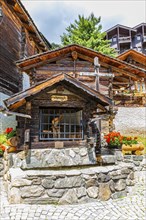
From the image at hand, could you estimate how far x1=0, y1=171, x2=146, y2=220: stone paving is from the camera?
4852 millimetres

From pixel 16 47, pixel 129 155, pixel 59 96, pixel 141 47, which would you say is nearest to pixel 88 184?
pixel 59 96

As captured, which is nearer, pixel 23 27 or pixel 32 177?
pixel 32 177

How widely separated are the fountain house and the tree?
→ 1431cm

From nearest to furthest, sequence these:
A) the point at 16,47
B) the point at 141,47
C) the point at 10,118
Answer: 1. the point at 10,118
2. the point at 16,47
3. the point at 141,47

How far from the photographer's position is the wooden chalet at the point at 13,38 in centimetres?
1147

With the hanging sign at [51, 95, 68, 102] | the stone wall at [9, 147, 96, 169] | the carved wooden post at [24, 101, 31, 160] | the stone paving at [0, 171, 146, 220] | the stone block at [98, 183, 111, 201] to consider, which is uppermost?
the hanging sign at [51, 95, 68, 102]

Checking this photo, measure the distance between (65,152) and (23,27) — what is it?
1137cm

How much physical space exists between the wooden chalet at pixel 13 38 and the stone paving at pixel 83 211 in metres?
7.19

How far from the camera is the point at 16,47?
44.5 ft

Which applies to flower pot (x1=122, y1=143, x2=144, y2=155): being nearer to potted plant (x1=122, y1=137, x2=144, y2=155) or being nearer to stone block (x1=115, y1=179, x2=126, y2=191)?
potted plant (x1=122, y1=137, x2=144, y2=155)

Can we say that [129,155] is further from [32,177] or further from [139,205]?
[32,177]

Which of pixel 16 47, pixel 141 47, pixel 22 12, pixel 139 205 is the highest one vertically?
pixel 141 47

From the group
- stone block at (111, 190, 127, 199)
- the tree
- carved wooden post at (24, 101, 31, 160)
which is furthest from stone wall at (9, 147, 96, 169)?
the tree

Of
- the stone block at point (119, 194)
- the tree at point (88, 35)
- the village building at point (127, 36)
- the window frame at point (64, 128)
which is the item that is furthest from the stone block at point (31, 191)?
the village building at point (127, 36)
